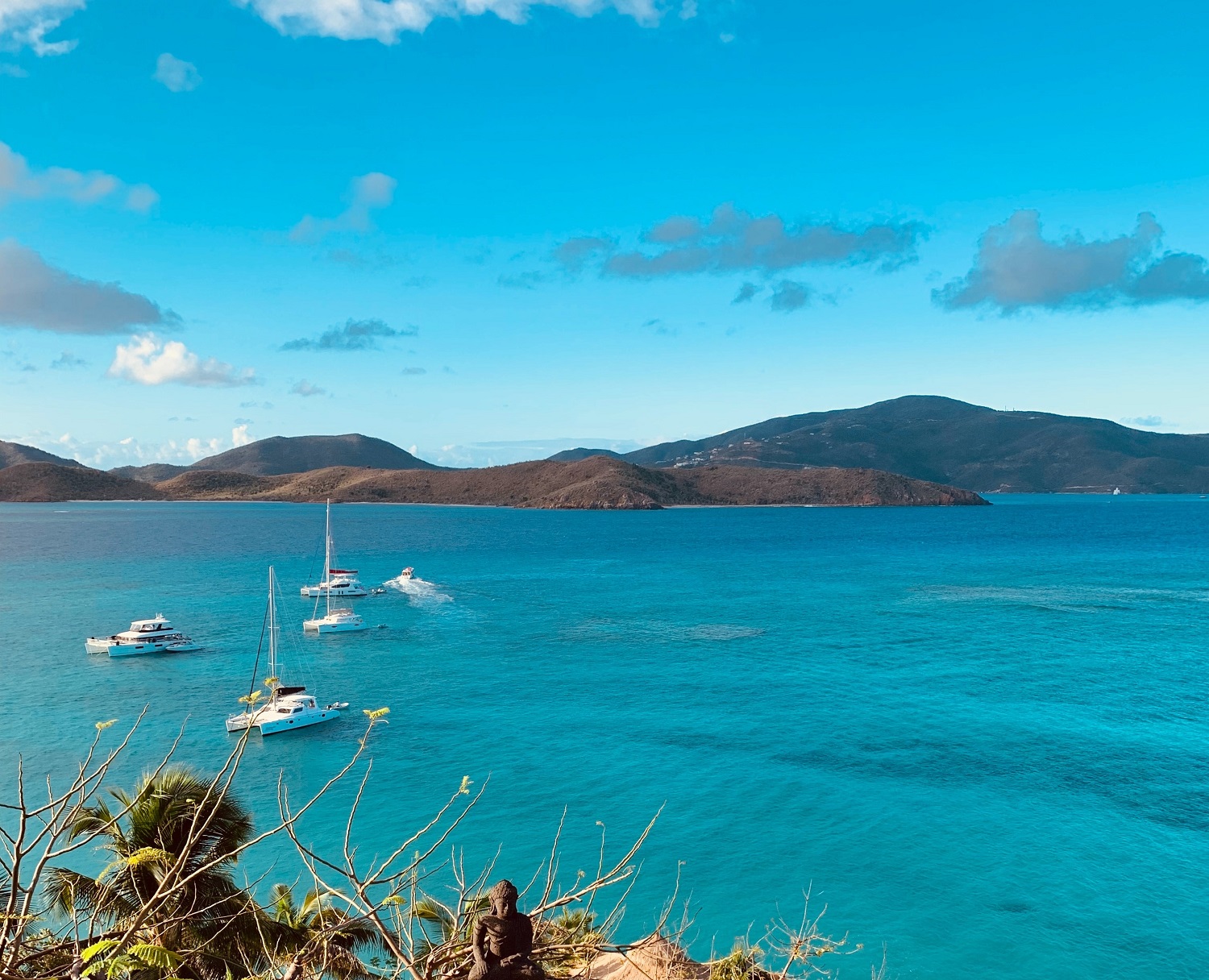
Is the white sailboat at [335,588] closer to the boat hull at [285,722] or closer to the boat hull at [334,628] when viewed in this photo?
the boat hull at [334,628]

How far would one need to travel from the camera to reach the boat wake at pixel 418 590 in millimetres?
73875

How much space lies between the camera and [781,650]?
167ft

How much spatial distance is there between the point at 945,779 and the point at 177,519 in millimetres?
183997

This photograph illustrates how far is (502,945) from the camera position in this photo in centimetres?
750

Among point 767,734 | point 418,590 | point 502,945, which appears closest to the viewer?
point 502,945

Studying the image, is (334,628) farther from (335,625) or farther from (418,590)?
(418,590)

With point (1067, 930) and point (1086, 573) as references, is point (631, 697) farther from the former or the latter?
point (1086, 573)

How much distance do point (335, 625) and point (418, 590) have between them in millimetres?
21065

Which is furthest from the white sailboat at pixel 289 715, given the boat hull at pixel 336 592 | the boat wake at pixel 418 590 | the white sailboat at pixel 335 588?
the boat hull at pixel 336 592

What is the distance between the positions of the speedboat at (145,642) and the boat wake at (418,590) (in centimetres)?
2291

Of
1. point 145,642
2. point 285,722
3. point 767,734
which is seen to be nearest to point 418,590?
point 145,642

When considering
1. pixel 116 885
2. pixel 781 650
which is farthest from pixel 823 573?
pixel 116 885

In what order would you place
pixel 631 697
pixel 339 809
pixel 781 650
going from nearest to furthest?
pixel 339 809 → pixel 631 697 → pixel 781 650

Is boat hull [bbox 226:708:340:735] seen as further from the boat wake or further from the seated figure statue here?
the boat wake
